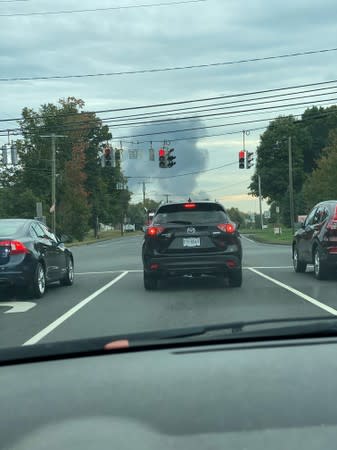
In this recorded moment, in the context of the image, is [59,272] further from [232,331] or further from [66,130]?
[66,130]

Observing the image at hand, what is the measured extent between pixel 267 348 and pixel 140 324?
5.22 m

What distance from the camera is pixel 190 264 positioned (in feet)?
36.7

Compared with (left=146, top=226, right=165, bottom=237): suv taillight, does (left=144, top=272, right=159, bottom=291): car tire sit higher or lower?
lower

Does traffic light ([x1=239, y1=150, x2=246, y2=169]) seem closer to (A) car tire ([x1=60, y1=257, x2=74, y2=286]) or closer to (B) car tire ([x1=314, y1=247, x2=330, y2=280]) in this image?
(B) car tire ([x1=314, y1=247, x2=330, y2=280])

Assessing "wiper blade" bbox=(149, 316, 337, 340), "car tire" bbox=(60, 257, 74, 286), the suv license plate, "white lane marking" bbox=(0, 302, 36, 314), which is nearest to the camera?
"wiper blade" bbox=(149, 316, 337, 340)

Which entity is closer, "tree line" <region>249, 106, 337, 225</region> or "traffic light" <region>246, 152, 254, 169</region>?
"traffic light" <region>246, 152, 254, 169</region>

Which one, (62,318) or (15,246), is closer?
(62,318)

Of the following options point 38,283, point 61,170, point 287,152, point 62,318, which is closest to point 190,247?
point 38,283

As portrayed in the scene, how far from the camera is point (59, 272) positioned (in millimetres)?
12273

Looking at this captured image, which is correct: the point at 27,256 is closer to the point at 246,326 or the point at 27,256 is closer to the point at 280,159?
the point at 246,326

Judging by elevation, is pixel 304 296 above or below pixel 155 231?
below

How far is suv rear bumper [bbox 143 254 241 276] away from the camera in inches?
441

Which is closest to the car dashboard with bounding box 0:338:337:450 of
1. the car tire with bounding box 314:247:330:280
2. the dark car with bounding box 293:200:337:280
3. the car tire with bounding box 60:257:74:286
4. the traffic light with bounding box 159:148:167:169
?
the dark car with bounding box 293:200:337:280

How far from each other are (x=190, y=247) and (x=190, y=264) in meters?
0.34
